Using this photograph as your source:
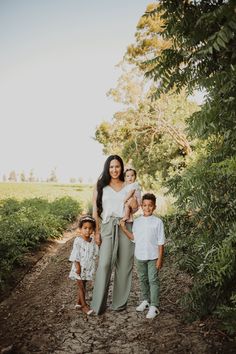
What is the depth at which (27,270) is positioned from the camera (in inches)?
310


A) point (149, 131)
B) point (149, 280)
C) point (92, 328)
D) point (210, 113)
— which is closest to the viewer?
point (210, 113)

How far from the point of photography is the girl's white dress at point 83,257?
5.31m

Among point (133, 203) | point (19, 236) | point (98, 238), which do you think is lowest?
point (19, 236)

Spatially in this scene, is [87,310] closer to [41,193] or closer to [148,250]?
[148,250]

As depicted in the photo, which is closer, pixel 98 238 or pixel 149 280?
pixel 149 280

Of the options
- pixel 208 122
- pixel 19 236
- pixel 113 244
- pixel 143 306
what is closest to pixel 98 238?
pixel 113 244

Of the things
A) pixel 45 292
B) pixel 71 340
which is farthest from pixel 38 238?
pixel 71 340

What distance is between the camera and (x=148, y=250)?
16.5ft

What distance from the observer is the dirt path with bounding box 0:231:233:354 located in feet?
13.1

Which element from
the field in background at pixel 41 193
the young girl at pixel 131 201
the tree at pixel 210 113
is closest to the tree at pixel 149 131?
the field in background at pixel 41 193

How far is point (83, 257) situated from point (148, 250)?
1098mm

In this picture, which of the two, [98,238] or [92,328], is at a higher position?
[98,238]

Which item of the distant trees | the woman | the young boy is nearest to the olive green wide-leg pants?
the woman

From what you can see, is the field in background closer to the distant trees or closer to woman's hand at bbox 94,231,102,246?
woman's hand at bbox 94,231,102,246
